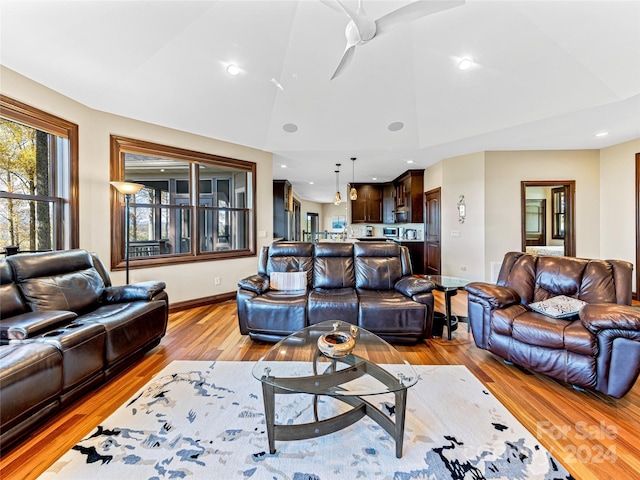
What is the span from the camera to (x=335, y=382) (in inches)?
56.2

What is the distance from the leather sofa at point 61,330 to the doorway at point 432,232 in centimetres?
534

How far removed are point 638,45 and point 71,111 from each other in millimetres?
5986

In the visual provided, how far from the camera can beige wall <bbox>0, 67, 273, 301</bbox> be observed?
2.91 metres

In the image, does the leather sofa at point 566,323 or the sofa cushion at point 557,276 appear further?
the sofa cushion at point 557,276

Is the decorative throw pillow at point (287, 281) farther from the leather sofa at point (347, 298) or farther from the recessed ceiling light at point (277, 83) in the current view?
the recessed ceiling light at point (277, 83)

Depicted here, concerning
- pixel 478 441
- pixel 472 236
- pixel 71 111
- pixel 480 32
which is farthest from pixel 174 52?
pixel 472 236

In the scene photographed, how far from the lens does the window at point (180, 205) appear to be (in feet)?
12.2

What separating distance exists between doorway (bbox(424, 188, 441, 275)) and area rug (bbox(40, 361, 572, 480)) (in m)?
4.31

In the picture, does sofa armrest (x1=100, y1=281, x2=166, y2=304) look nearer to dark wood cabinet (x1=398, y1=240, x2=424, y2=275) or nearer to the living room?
the living room

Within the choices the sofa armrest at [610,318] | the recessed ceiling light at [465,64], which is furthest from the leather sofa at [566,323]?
the recessed ceiling light at [465,64]

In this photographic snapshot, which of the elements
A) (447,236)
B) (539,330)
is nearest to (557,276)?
(539,330)

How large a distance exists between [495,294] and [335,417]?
5.99 feet

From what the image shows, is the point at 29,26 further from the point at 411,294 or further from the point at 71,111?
the point at 411,294

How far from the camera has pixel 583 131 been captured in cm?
403
